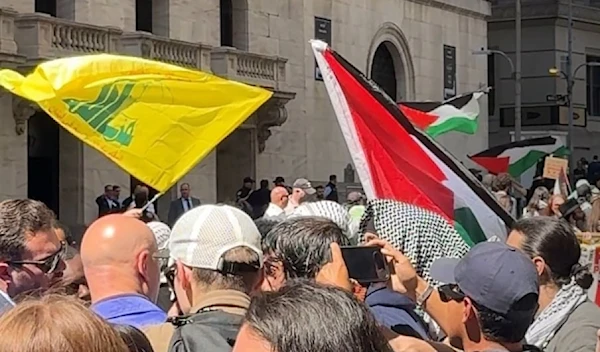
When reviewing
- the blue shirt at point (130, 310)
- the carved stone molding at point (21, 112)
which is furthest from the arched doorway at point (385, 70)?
the blue shirt at point (130, 310)

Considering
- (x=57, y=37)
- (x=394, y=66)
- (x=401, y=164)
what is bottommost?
(x=401, y=164)

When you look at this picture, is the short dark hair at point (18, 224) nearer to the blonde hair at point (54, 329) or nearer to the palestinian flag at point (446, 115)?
the blonde hair at point (54, 329)

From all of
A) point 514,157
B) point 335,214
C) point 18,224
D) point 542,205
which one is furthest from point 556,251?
point 514,157

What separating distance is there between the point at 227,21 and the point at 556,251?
24760 millimetres

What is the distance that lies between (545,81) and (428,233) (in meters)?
42.9

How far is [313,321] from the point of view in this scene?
102 inches

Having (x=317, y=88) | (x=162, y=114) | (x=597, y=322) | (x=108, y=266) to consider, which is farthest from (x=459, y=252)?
(x=317, y=88)

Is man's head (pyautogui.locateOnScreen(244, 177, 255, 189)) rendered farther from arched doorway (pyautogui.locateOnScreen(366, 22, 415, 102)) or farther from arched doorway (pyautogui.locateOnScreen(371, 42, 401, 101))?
arched doorway (pyautogui.locateOnScreen(371, 42, 401, 101))

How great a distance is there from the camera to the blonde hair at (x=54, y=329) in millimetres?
2488

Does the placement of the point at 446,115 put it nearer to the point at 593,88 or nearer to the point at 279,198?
the point at 279,198

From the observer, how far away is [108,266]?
4.64 m

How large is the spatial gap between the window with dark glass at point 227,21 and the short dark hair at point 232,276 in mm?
25491

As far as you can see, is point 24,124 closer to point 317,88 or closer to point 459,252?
point 317,88

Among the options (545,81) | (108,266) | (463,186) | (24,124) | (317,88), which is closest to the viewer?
(108,266)
